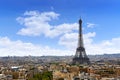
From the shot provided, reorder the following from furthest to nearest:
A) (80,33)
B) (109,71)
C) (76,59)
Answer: (76,59), (80,33), (109,71)

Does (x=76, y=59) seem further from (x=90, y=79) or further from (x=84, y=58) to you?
(x=90, y=79)

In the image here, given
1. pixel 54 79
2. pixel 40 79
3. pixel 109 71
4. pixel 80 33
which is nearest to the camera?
pixel 40 79

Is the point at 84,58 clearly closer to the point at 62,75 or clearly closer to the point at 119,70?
the point at 119,70

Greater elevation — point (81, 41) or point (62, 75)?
point (81, 41)

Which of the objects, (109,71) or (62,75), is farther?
(109,71)

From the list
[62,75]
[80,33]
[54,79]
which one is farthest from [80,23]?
[54,79]

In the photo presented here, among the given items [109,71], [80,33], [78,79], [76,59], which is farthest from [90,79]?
[76,59]

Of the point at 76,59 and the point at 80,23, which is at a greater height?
the point at 80,23

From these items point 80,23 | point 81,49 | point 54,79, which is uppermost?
point 80,23

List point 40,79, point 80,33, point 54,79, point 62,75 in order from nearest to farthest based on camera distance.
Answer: point 40,79, point 54,79, point 62,75, point 80,33
